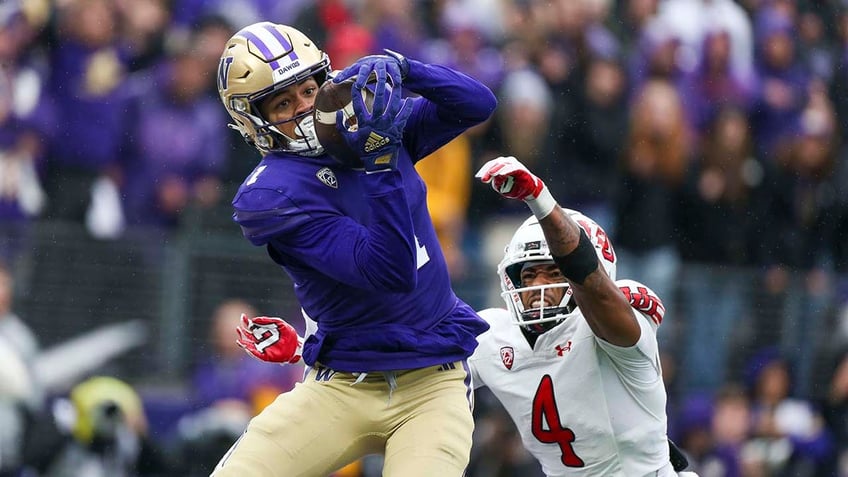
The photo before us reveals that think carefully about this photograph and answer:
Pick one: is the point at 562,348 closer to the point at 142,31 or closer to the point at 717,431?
the point at 142,31

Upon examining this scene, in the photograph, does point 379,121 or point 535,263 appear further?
point 535,263

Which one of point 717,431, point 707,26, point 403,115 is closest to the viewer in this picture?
point 403,115

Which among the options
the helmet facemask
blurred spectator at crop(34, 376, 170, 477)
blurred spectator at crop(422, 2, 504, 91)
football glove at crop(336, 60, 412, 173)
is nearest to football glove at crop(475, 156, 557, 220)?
football glove at crop(336, 60, 412, 173)

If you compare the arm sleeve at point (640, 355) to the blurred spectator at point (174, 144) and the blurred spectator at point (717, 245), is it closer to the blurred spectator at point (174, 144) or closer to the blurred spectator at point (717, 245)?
the blurred spectator at point (174, 144)

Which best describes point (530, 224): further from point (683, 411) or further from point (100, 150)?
point (683, 411)

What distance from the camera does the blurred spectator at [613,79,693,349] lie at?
8695 mm

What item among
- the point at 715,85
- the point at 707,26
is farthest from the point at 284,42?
the point at 707,26

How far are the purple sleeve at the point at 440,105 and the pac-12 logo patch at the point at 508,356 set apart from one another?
89cm

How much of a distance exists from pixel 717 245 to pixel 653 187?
0.75 m

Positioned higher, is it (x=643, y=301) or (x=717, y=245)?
(x=643, y=301)

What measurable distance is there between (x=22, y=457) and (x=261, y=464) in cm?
323

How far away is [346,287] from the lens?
428cm

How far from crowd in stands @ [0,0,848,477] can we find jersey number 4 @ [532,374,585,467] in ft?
9.05

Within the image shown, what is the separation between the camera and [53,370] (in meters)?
7.07
